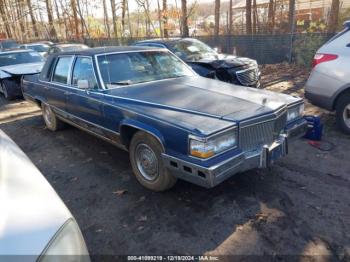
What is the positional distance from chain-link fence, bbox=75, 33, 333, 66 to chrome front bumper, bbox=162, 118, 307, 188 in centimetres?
872

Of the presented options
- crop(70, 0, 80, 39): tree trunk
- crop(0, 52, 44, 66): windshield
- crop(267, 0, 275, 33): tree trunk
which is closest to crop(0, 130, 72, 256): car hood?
crop(0, 52, 44, 66): windshield

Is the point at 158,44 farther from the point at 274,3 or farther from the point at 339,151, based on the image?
the point at 274,3

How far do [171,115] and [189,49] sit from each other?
5826 mm

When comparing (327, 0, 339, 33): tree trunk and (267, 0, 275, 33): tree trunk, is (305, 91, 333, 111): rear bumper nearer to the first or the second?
(327, 0, 339, 33): tree trunk

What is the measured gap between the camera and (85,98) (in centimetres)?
457

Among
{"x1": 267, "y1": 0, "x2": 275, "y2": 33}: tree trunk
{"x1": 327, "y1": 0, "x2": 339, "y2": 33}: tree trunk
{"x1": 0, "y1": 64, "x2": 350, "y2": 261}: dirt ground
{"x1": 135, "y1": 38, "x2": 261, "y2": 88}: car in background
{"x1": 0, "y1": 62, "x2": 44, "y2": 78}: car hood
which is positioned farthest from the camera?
{"x1": 267, "y1": 0, "x2": 275, "y2": 33}: tree trunk

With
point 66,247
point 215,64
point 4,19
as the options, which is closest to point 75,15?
point 4,19

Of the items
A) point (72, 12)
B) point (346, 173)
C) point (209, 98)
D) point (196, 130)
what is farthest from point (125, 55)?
point (72, 12)

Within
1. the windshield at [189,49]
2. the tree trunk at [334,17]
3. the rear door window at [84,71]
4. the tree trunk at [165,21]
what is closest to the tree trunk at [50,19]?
the tree trunk at [165,21]

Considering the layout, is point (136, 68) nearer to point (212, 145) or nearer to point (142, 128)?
point (142, 128)

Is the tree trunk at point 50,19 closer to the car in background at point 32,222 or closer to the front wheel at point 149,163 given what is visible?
the front wheel at point 149,163

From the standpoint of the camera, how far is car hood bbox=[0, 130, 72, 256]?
1394 mm

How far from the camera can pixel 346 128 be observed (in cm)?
518

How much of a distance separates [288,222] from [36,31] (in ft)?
119
